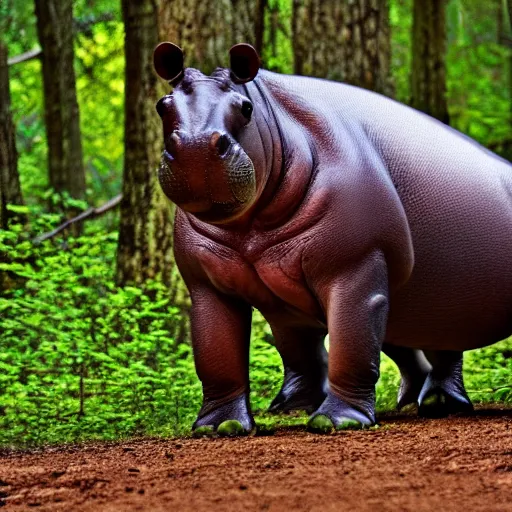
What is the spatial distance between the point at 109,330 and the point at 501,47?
13.2m

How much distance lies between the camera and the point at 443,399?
696 cm

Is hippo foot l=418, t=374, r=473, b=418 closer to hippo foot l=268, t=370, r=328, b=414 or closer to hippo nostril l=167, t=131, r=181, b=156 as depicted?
hippo foot l=268, t=370, r=328, b=414

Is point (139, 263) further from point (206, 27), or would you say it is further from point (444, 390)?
point (444, 390)

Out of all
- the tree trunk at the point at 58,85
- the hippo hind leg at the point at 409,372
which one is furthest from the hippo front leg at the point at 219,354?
the tree trunk at the point at 58,85

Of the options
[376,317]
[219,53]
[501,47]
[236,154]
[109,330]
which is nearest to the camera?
[236,154]

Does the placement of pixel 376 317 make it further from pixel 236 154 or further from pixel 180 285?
pixel 180 285

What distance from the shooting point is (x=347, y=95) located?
6.18 meters

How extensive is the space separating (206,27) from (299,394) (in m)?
2.79

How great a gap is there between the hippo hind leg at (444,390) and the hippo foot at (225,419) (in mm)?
1548

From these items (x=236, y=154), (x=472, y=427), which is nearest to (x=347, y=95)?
(x=236, y=154)

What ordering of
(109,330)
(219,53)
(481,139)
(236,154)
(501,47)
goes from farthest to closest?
1. (501,47)
2. (481,139)
3. (219,53)
4. (109,330)
5. (236,154)

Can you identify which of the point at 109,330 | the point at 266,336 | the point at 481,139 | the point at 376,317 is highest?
the point at 376,317

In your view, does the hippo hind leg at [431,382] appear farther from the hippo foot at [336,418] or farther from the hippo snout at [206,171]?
the hippo snout at [206,171]

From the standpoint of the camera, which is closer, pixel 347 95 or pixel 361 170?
pixel 361 170
